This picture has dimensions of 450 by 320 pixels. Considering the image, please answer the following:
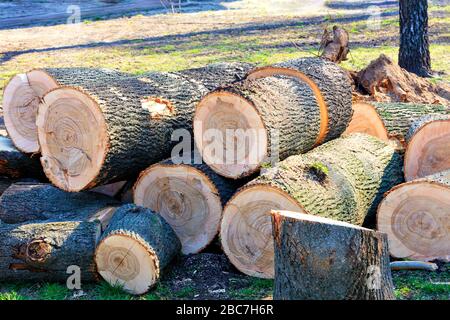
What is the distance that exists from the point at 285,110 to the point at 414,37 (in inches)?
236

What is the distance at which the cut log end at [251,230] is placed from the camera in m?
5.34

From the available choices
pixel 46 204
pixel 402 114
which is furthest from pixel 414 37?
pixel 46 204

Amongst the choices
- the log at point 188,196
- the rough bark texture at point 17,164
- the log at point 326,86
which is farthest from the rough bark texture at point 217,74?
the rough bark texture at point 17,164

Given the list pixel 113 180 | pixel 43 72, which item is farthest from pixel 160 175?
pixel 43 72

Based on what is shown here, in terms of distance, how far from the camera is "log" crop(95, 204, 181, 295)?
5312 mm

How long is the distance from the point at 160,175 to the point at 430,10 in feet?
50.9

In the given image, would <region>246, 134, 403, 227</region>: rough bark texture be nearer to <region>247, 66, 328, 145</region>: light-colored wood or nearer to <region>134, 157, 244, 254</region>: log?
<region>247, 66, 328, 145</region>: light-colored wood

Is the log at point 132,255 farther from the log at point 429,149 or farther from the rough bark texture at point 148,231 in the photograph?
the log at point 429,149

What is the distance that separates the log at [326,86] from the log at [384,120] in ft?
1.79

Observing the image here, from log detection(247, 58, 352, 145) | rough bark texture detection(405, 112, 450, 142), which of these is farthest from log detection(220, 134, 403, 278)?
rough bark texture detection(405, 112, 450, 142)

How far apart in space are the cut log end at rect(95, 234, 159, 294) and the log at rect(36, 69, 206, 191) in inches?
27.6

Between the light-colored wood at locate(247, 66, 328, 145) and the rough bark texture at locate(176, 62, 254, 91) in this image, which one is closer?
the light-colored wood at locate(247, 66, 328, 145)

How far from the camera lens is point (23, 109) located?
22.3 ft
